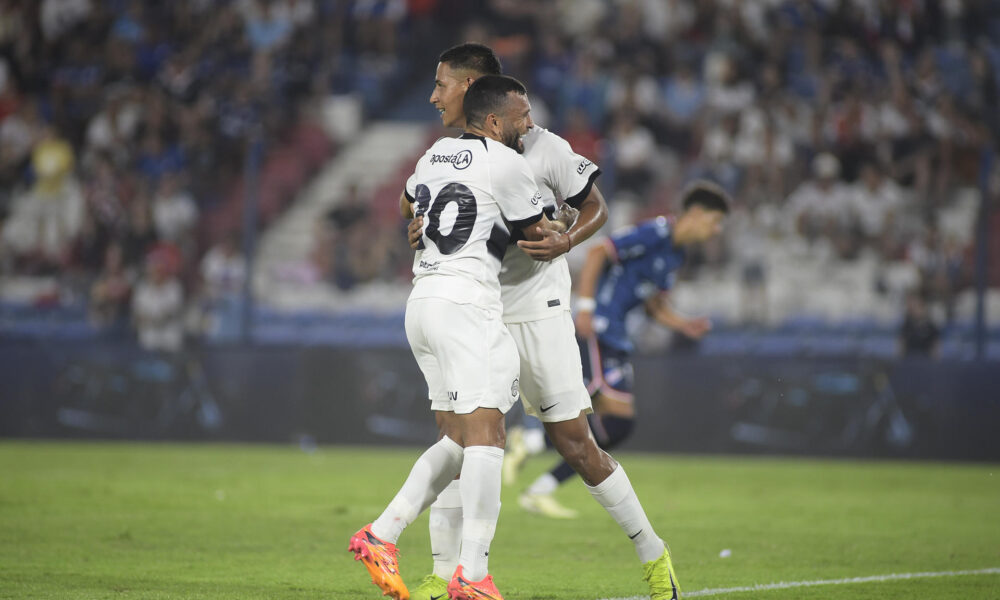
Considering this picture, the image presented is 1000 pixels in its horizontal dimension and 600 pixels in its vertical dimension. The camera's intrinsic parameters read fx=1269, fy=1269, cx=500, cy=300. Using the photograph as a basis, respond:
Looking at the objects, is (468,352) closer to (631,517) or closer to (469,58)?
(631,517)

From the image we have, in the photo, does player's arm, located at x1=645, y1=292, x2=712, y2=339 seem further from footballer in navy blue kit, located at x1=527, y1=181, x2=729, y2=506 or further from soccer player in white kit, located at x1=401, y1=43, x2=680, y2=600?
soccer player in white kit, located at x1=401, y1=43, x2=680, y2=600

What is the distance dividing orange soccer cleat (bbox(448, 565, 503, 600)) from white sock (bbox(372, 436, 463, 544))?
0.30 meters

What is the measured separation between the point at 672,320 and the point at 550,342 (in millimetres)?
3687

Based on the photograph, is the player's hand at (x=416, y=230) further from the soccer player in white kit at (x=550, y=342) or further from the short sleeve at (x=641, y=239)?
the short sleeve at (x=641, y=239)

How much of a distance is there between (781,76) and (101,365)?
9224 mm

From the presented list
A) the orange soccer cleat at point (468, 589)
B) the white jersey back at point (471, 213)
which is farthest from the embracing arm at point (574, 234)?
the orange soccer cleat at point (468, 589)

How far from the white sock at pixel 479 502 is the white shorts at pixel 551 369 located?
0.45 m

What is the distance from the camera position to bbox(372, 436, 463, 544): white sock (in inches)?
196

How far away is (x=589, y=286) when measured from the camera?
28.1 ft

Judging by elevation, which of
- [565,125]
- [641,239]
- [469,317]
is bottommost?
[469,317]

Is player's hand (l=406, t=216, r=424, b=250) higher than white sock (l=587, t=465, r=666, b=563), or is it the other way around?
player's hand (l=406, t=216, r=424, b=250)

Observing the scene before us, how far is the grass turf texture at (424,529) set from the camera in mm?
5961

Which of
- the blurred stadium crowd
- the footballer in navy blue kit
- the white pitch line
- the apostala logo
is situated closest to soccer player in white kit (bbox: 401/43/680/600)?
the apostala logo

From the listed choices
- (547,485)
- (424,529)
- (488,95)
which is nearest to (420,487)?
(488,95)
